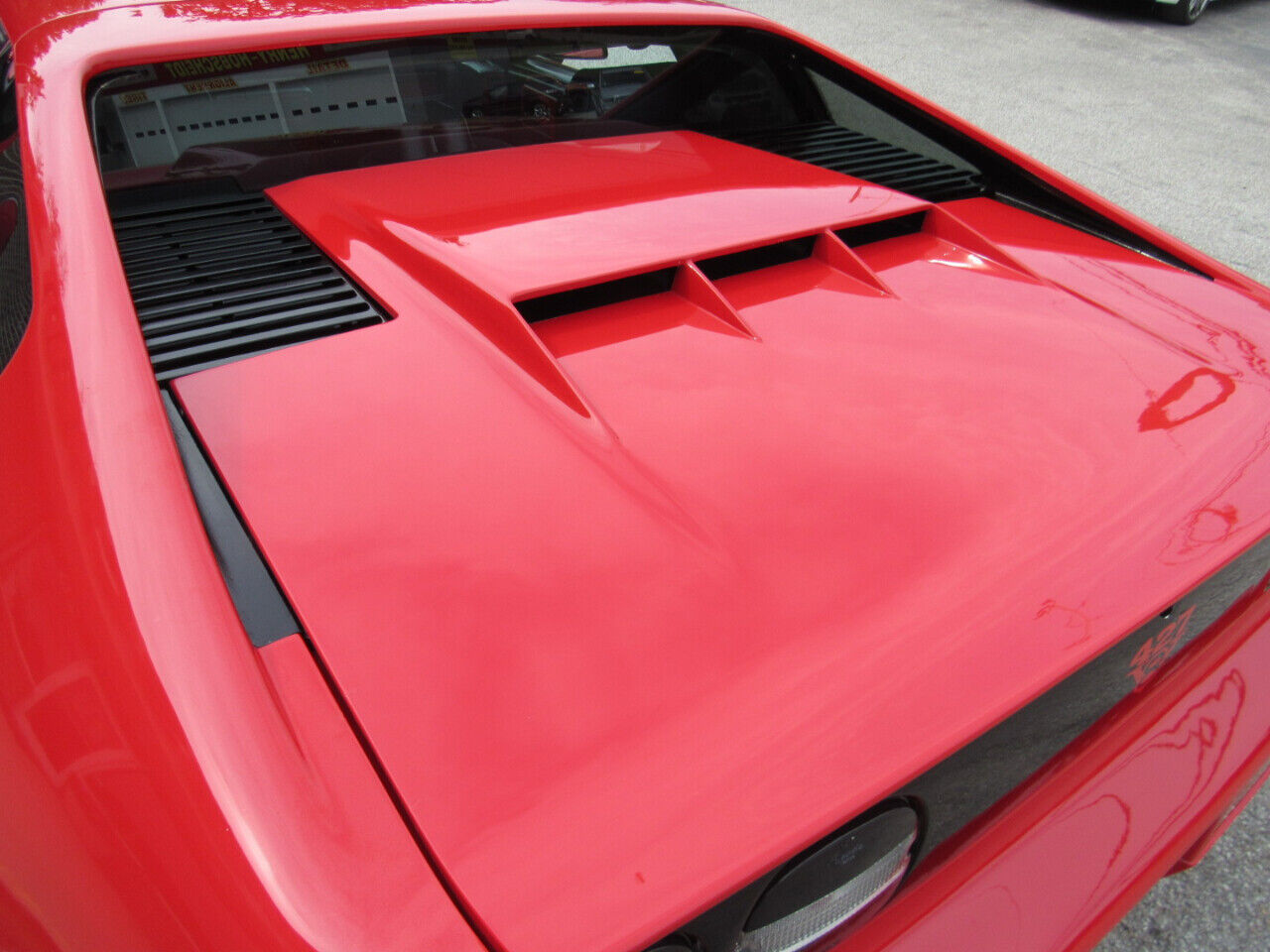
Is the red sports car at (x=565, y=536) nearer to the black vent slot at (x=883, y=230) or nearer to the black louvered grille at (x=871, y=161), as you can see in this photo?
the black vent slot at (x=883, y=230)

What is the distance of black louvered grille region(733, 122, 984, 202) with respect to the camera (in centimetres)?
181

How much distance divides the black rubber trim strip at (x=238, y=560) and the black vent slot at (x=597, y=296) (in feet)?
1.40

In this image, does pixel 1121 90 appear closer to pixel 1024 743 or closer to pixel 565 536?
pixel 1024 743

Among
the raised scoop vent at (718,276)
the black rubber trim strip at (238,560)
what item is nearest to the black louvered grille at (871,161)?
the raised scoop vent at (718,276)

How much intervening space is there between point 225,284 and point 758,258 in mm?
763

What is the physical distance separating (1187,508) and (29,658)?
1.14m

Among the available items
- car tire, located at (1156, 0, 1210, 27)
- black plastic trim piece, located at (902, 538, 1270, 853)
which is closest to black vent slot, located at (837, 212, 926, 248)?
black plastic trim piece, located at (902, 538, 1270, 853)

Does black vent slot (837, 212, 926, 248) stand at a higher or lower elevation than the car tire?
higher

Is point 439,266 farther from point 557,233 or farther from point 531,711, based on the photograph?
point 531,711

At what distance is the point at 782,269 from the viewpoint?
51.7 inches

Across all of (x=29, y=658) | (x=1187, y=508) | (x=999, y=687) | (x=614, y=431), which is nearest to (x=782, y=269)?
(x=614, y=431)

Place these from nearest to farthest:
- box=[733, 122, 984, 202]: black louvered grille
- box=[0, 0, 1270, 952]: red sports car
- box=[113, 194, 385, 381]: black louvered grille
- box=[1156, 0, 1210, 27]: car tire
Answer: box=[0, 0, 1270, 952]: red sports car → box=[113, 194, 385, 381]: black louvered grille → box=[733, 122, 984, 202]: black louvered grille → box=[1156, 0, 1210, 27]: car tire

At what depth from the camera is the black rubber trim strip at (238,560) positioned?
0.74 meters

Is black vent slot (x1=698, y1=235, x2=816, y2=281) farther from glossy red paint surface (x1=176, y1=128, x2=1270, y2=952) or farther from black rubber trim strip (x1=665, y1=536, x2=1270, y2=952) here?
black rubber trim strip (x1=665, y1=536, x2=1270, y2=952)
